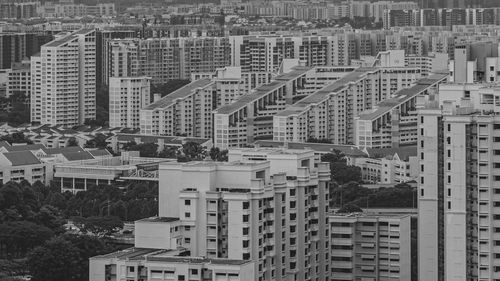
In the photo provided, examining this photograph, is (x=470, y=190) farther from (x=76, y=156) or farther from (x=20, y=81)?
(x=20, y=81)

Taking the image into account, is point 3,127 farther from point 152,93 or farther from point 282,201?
point 282,201

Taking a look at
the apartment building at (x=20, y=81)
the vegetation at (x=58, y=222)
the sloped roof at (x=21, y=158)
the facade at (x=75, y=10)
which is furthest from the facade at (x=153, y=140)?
the facade at (x=75, y=10)

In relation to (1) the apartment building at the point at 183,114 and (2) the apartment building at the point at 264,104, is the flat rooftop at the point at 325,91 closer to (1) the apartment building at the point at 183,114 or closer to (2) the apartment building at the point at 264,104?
(2) the apartment building at the point at 264,104

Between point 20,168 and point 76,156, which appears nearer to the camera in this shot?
point 20,168

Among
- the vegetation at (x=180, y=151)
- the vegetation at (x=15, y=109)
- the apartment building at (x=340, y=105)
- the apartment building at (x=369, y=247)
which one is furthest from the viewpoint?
the vegetation at (x=15, y=109)

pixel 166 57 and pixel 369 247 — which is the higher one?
pixel 166 57

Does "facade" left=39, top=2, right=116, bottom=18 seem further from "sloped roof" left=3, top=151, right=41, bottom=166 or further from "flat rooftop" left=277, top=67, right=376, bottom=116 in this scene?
"sloped roof" left=3, top=151, right=41, bottom=166

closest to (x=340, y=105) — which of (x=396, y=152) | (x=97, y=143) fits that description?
(x=97, y=143)
